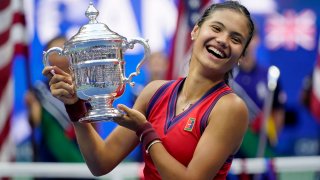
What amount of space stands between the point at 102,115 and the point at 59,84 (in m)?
0.17

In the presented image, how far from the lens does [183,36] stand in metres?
5.38

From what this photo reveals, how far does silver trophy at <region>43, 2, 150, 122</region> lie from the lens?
3.00 metres

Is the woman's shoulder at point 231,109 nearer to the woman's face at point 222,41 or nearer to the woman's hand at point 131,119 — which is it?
the woman's face at point 222,41

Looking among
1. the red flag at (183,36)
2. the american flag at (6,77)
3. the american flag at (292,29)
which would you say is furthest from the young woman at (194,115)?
the american flag at (292,29)

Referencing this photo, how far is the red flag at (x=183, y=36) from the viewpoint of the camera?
17.4 feet

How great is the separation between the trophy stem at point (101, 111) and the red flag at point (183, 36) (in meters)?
2.26

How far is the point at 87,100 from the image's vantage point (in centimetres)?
305

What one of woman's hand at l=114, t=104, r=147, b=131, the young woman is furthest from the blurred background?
woman's hand at l=114, t=104, r=147, b=131

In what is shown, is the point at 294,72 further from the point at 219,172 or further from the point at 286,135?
the point at 219,172

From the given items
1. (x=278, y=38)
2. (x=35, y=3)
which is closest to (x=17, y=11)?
(x=35, y=3)

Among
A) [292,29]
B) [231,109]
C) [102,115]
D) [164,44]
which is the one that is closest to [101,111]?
[102,115]

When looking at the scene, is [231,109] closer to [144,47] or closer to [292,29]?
[144,47]

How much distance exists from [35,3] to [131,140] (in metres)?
3.47

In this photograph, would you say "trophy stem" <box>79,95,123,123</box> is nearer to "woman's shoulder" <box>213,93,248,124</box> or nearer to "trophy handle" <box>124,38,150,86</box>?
"trophy handle" <box>124,38,150,86</box>
